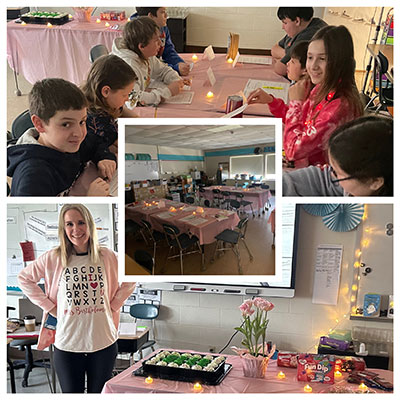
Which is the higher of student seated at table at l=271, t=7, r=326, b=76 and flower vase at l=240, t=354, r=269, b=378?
student seated at table at l=271, t=7, r=326, b=76

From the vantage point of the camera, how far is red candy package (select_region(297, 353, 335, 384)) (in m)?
2.02

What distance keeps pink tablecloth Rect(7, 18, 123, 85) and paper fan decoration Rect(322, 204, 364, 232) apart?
5.67 ft

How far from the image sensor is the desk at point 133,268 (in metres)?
0.95

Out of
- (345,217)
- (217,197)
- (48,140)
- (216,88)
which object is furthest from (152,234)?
(345,217)

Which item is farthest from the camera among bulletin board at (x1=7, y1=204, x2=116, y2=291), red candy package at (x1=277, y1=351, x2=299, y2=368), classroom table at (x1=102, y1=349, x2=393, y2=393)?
bulletin board at (x1=7, y1=204, x2=116, y2=291)

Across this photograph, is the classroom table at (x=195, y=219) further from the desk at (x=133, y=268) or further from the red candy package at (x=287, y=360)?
the red candy package at (x=287, y=360)

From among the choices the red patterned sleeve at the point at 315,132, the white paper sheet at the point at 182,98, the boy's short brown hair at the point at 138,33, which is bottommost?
the red patterned sleeve at the point at 315,132

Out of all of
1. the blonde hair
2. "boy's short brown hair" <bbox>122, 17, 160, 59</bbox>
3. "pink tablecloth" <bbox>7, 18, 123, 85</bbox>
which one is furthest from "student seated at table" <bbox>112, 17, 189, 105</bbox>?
"pink tablecloth" <bbox>7, 18, 123, 85</bbox>

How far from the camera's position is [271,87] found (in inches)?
72.4

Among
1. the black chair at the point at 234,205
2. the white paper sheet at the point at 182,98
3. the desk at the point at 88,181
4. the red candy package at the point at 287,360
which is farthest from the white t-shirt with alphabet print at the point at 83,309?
the red candy package at the point at 287,360

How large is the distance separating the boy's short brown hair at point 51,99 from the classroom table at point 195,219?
0.24m

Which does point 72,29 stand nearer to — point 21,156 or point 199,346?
point 199,346

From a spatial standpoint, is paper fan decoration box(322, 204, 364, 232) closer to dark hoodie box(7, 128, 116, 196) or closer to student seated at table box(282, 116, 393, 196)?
student seated at table box(282, 116, 393, 196)

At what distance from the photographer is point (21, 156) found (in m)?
0.93
